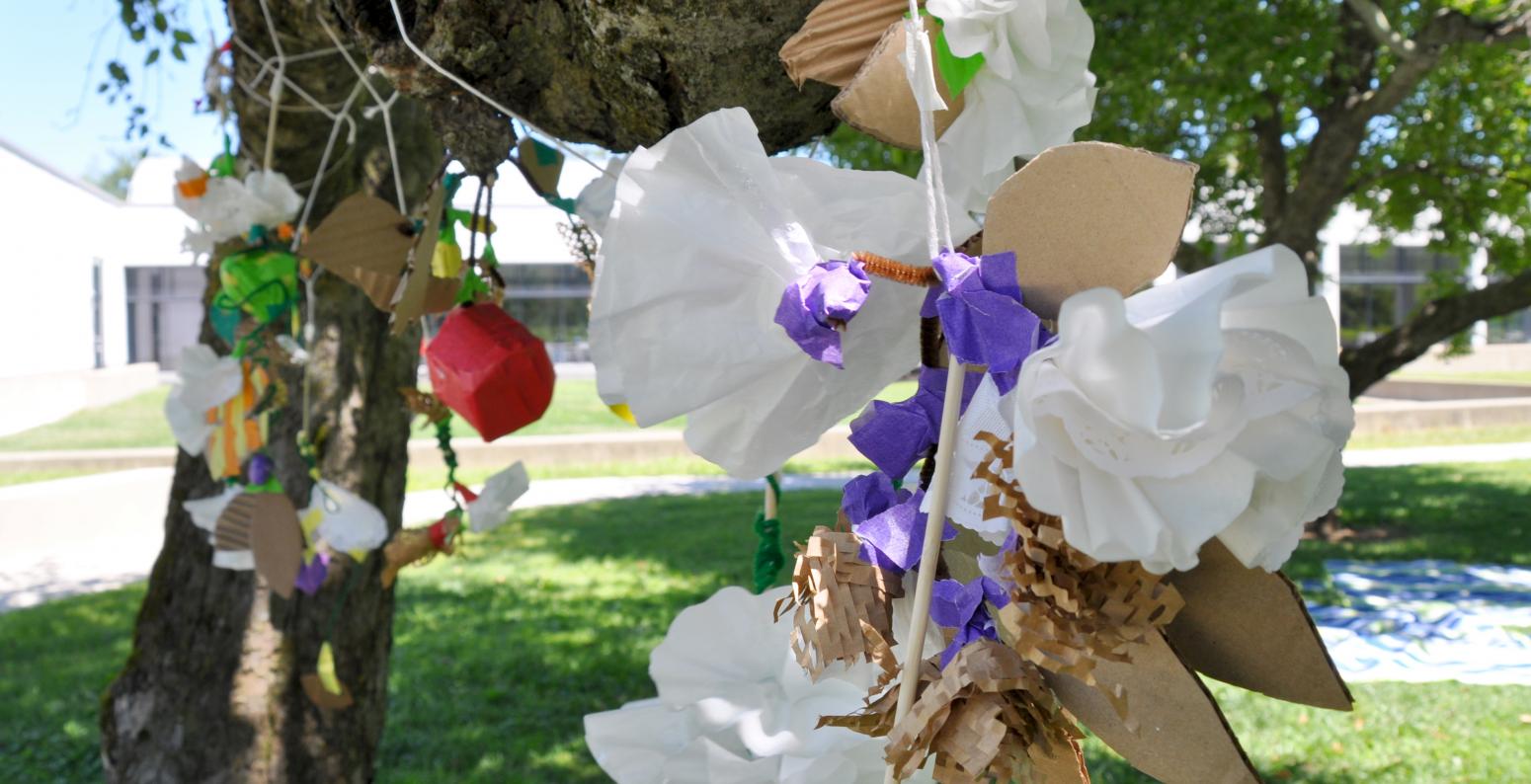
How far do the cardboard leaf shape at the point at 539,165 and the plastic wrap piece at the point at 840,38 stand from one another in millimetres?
697

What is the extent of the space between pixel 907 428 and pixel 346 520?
1315 mm

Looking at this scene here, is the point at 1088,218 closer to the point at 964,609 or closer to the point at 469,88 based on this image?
the point at 964,609

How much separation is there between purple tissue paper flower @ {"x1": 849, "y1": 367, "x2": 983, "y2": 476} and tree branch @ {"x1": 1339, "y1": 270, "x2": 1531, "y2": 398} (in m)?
5.91

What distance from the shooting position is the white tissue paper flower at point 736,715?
0.75 meters

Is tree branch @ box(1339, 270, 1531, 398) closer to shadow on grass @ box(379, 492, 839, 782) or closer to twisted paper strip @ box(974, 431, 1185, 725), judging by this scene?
shadow on grass @ box(379, 492, 839, 782)

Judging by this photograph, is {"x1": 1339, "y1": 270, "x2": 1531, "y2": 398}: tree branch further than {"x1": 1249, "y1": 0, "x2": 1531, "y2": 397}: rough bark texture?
Yes

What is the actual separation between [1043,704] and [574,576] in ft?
18.8

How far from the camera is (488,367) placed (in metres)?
1.27

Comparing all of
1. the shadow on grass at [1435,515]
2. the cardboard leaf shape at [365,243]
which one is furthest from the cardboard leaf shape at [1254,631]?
the shadow on grass at [1435,515]

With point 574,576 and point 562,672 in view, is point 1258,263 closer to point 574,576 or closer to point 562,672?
point 562,672

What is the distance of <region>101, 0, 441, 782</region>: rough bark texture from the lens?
7.75ft

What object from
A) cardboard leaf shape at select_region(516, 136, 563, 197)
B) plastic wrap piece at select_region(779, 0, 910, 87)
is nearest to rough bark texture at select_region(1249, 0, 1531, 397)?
cardboard leaf shape at select_region(516, 136, 563, 197)

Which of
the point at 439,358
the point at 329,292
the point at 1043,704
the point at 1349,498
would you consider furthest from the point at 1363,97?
the point at 1043,704

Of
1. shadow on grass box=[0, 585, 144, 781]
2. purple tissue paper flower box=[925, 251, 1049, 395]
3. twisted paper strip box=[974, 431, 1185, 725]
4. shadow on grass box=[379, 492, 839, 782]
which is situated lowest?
shadow on grass box=[0, 585, 144, 781]
